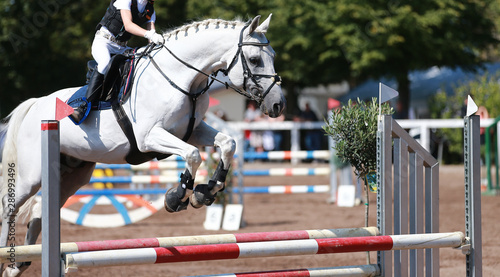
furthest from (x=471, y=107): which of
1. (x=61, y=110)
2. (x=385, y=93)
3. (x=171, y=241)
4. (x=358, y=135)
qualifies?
(x=61, y=110)

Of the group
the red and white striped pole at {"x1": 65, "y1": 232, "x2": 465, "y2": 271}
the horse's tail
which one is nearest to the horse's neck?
the horse's tail

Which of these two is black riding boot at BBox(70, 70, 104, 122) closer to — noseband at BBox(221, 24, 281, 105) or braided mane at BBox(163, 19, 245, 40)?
braided mane at BBox(163, 19, 245, 40)

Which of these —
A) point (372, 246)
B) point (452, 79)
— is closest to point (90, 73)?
point (372, 246)

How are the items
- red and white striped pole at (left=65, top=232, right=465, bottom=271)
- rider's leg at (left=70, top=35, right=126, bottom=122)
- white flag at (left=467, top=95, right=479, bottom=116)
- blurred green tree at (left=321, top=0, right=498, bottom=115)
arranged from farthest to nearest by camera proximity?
1. blurred green tree at (left=321, top=0, right=498, bottom=115)
2. rider's leg at (left=70, top=35, right=126, bottom=122)
3. white flag at (left=467, top=95, right=479, bottom=116)
4. red and white striped pole at (left=65, top=232, right=465, bottom=271)

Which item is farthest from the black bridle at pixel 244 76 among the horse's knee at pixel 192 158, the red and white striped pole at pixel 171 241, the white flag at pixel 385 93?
the red and white striped pole at pixel 171 241

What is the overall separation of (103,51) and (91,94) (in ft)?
1.15

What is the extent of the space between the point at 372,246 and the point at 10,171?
310 centimetres

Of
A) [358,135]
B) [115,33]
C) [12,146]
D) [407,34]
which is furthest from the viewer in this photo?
[407,34]

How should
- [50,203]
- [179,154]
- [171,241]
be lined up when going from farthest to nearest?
[179,154], [171,241], [50,203]

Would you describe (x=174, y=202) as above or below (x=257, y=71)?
below

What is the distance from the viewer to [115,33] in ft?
17.2

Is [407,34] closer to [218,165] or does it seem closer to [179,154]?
[218,165]

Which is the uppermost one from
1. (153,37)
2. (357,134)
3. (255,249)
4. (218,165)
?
(153,37)

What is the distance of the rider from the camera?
4984mm
